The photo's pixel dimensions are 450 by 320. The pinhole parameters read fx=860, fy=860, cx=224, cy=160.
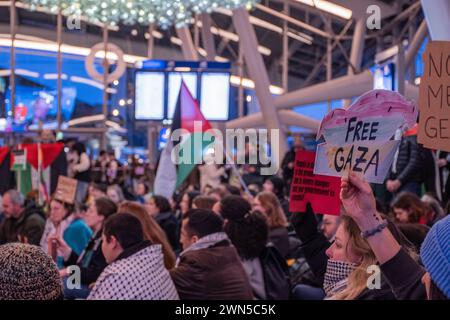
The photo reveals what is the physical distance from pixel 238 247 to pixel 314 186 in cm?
292

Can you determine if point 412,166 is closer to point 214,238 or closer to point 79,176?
point 214,238

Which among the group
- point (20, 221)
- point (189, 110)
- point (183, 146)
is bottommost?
point (20, 221)

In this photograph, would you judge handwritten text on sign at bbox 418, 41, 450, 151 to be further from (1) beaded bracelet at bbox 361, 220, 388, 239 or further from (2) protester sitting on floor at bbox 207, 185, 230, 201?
(2) protester sitting on floor at bbox 207, 185, 230, 201

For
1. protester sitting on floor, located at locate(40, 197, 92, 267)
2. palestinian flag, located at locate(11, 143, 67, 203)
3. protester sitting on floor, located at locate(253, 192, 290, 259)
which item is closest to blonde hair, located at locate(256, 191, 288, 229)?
protester sitting on floor, located at locate(253, 192, 290, 259)

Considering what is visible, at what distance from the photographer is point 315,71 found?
2705cm

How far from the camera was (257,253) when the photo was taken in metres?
5.63

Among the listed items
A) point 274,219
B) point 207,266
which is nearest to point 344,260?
point 207,266

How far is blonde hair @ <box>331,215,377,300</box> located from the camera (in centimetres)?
273

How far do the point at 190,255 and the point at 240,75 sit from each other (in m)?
19.3

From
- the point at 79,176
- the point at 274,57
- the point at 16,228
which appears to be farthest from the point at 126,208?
the point at 274,57

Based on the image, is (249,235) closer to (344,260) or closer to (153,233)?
(153,233)

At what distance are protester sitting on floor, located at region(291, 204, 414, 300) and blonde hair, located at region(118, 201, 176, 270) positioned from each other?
2.37 m

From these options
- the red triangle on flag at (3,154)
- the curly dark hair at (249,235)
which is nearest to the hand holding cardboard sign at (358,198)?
the curly dark hair at (249,235)

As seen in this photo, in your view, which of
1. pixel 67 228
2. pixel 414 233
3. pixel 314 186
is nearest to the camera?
pixel 314 186
